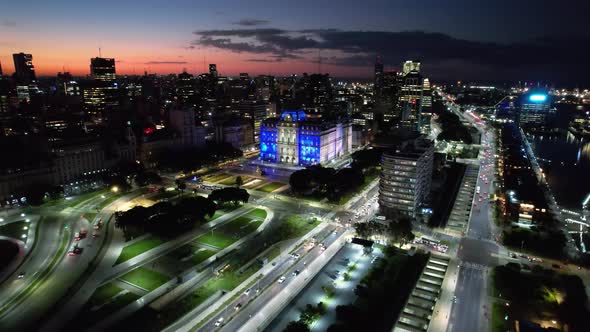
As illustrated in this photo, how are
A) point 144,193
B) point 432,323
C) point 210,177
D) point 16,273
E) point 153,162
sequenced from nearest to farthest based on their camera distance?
point 432,323, point 16,273, point 144,193, point 210,177, point 153,162

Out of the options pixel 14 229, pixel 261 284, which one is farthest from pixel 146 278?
pixel 14 229

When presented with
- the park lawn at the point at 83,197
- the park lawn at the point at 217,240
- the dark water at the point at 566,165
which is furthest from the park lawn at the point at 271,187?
the dark water at the point at 566,165

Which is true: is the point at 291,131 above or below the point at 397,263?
above

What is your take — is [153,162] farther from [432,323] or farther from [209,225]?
[432,323]

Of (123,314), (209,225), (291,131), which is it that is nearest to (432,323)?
(123,314)

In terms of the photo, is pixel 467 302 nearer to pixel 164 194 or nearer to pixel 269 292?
pixel 269 292

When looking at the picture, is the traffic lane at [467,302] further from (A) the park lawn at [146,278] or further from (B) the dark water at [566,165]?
(B) the dark water at [566,165]
